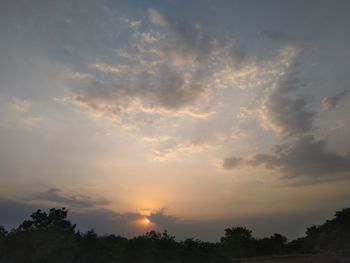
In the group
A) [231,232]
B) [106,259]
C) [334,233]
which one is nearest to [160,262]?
[106,259]

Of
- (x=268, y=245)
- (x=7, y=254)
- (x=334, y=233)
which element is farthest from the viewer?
(x=268, y=245)

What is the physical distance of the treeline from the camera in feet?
147

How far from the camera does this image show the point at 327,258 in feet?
152

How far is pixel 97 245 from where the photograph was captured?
51.7m

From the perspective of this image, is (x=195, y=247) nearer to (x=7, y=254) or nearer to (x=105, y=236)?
(x=105, y=236)

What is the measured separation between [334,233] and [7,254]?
5367 centimetres

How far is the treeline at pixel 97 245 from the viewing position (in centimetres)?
4491

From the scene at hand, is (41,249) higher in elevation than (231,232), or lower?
lower

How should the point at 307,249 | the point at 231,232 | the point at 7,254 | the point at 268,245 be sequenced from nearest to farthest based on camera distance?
1. the point at 7,254
2. the point at 307,249
3. the point at 268,245
4. the point at 231,232

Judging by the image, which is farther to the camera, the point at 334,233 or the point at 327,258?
the point at 334,233

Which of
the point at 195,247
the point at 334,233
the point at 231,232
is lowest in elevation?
the point at 195,247

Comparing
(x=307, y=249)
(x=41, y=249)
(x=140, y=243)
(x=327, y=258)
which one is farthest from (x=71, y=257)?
(x=307, y=249)

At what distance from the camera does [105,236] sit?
67.7 metres

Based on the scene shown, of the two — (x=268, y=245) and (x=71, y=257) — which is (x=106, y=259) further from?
(x=268, y=245)
